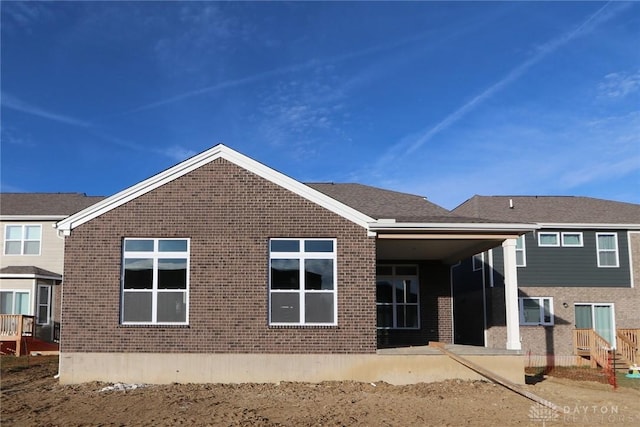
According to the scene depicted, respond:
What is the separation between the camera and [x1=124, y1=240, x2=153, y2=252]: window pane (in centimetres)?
1431

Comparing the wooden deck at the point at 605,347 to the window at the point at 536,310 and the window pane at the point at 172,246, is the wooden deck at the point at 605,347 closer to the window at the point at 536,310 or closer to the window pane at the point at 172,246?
the window at the point at 536,310

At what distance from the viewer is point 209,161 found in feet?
47.8

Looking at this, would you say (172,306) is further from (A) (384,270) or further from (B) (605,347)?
(B) (605,347)

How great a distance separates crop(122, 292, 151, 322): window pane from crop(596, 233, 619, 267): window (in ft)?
55.9

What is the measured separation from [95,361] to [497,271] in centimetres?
1448

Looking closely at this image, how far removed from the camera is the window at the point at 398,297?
1994cm

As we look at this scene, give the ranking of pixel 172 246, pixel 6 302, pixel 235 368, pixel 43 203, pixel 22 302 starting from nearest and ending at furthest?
1. pixel 235 368
2. pixel 172 246
3. pixel 22 302
4. pixel 6 302
5. pixel 43 203

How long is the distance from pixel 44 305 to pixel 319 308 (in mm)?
15943

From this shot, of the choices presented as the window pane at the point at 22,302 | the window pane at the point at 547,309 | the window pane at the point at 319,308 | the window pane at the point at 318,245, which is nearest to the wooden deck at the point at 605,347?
the window pane at the point at 547,309

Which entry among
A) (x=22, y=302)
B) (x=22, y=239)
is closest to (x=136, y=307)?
(x=22, y=302)

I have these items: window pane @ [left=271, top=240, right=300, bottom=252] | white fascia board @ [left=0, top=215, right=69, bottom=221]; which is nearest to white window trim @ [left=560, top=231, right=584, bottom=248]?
window pane @ [left=271, top=240, right=300, bottom=252]

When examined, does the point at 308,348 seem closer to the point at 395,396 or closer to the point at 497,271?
the point at 395,396

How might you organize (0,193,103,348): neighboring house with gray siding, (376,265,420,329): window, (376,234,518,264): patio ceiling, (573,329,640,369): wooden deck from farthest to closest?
(0,193,103,348): neighboring house with gray siding → (573,329,640,369): wooden deck → (376,265,420,329): window → (376,234,518,264): patio ceiling

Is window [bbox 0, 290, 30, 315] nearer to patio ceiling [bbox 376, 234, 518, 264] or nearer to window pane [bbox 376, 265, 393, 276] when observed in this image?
window pane [bbox 376, 265, 393, 276]
